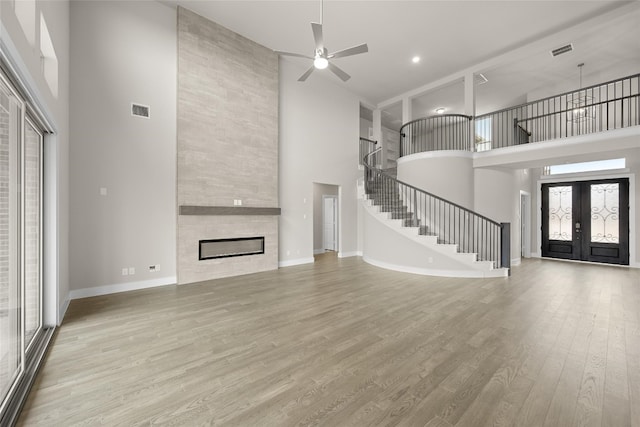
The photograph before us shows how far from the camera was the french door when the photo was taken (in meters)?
7.40

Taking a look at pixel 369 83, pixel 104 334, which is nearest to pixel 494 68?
pixel 369 83

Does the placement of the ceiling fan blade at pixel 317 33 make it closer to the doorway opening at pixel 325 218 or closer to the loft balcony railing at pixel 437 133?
the doorway opening at pixel 325 218

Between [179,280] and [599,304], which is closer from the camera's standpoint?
[599,304]

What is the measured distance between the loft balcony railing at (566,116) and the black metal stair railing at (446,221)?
2722 mm

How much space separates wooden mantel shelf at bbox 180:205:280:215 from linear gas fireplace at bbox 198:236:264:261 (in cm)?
59

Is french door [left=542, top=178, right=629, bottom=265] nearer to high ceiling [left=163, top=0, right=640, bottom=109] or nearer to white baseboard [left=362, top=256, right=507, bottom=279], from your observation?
high ceiling [left=163, top=0, right=640, bottom=109]

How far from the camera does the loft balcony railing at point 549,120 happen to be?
683cm

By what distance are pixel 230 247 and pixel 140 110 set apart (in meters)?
3.06

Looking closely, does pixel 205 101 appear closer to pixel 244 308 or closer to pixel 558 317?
pixel 244 308

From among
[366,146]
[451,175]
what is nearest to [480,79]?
[451,175]

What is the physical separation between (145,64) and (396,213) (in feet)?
21.0

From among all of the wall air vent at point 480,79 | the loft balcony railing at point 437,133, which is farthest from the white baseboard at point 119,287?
the wall air vent at point 480,79

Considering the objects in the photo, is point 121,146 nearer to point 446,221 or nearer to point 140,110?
point 140,110

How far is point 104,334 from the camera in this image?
299cm
